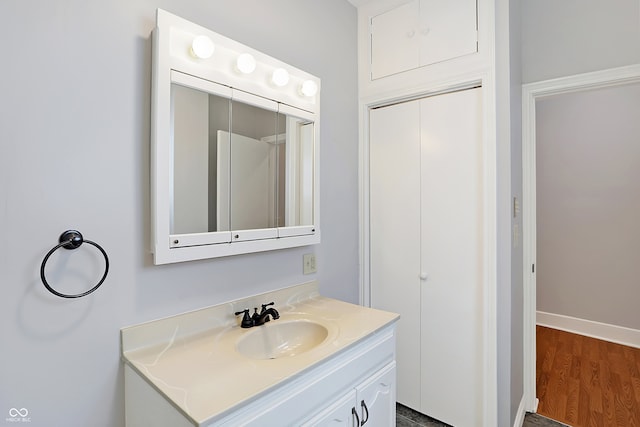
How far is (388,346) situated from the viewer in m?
1.41

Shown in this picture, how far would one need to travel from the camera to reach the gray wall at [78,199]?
875mm

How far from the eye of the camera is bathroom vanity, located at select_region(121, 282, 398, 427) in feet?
2.80

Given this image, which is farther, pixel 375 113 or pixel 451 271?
pixel 375 113

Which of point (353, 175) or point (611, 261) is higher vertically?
point (353, 175)

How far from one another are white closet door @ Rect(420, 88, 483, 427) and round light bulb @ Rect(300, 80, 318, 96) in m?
0.69

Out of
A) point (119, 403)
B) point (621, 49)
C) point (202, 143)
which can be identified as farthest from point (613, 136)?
point (119, 403)

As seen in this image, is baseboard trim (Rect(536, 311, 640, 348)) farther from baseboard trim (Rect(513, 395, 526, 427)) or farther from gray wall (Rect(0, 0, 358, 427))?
gray wall (Rect(0, 0, 358, 427))

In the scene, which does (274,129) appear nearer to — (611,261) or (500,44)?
(500,44)

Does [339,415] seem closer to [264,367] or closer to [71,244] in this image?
[264,367]

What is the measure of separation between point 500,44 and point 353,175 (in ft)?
3.42

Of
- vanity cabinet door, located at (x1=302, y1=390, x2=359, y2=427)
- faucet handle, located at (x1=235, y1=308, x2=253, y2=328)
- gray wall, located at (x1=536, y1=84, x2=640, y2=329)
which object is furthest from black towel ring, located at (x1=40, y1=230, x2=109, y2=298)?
gray wall, located at (x1=536, y1=84, x2=640, y2=329)

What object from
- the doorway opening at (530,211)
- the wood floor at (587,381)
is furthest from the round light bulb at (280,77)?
the wood floor at (587,381)

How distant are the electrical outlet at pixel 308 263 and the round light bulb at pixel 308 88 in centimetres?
84

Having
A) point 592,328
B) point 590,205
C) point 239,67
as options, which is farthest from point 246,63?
point 592,328
